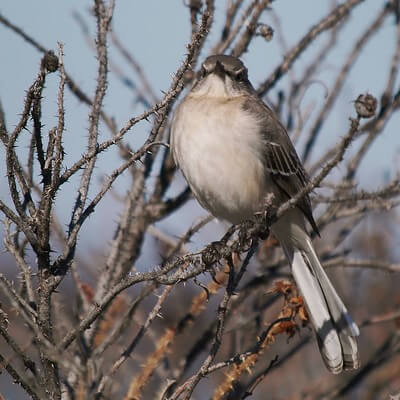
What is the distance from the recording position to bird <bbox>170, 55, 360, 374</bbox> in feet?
13.9

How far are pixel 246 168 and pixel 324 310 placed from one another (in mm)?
932

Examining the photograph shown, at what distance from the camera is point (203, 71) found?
15.6ft

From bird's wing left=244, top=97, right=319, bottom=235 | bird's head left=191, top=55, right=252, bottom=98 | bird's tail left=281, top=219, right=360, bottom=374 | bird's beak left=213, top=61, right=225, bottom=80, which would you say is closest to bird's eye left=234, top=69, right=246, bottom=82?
bird's head left=191, top=55, right=252, bottom=98

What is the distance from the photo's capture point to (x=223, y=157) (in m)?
4.27

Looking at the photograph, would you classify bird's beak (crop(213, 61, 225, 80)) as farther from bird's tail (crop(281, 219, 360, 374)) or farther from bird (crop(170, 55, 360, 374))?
bird's tail (crop(281, 219, 360, 374))

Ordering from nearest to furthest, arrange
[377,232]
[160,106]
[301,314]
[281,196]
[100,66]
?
[160,106] → [100,66] → [301,314] → [281,196] → [377,232]

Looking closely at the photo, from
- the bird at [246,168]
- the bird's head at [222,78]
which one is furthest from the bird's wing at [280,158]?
the bird's head at [222,78]

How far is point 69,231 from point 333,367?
5.66ft

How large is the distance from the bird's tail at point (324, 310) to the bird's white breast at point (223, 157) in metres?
0.43

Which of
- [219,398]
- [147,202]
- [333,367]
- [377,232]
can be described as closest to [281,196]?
[147,202]

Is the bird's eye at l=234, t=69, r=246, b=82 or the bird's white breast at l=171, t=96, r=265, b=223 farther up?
the bird's eye at l=234, t=69, r=246, b=82

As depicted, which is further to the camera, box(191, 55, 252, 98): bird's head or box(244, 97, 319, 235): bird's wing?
box(191, 55, 252, 98): bird's head

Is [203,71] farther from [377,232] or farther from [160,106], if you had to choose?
[377,232]

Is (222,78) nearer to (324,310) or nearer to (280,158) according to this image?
(280,158)
